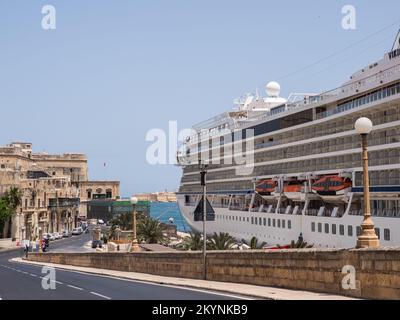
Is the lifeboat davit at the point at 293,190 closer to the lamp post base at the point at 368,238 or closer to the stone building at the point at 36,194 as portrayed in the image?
the lamp post base at the point at 368,238

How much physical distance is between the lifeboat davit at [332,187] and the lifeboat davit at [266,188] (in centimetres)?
967

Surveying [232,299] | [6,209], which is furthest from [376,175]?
[6,209]

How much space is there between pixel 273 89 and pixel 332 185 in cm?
3554

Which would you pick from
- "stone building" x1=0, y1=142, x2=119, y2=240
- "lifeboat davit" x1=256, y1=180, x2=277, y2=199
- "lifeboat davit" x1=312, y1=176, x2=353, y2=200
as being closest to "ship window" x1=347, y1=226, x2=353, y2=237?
"lifeboat davit" x1=312, y1=176, x2=353, y2=200

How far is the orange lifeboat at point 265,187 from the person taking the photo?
5687cm

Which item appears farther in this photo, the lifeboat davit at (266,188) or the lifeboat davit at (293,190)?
the lifeboat davit at (266,188)

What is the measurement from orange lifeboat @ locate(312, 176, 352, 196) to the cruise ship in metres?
0.07

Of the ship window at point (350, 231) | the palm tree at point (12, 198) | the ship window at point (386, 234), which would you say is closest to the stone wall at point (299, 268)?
the ship window at point (386, 234)

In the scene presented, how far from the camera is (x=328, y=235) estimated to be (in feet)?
144

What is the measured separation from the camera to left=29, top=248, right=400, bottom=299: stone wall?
1380 cm

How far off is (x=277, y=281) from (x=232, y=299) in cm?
284

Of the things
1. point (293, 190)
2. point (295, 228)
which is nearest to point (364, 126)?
point (295, 228)

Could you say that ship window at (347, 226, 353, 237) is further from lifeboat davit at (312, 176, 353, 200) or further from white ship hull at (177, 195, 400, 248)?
lifeboat davit at (312, 176, 353, 200)

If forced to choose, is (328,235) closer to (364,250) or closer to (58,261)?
(58,261)
